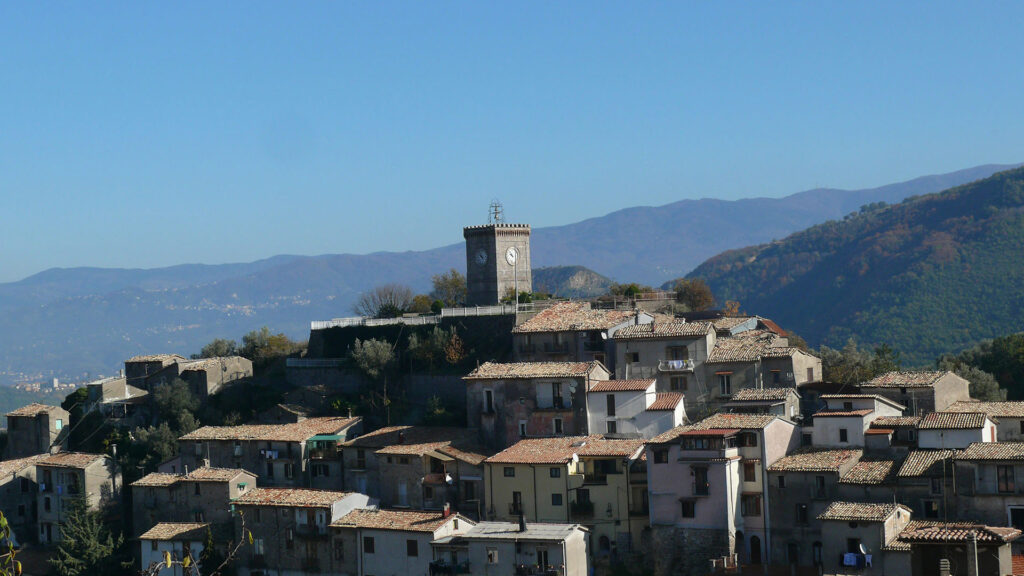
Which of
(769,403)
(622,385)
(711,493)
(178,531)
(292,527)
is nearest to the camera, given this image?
(711,493)

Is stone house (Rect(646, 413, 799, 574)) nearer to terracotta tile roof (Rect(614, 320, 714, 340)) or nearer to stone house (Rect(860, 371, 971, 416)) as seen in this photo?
stone house (Rect(860, 371, 971, 416))

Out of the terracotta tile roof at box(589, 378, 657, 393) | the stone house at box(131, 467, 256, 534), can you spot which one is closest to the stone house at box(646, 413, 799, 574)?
the terracotta tile roof at box(589, 378, 657, 393)

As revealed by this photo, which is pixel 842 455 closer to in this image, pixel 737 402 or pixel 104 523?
pixel 737 402

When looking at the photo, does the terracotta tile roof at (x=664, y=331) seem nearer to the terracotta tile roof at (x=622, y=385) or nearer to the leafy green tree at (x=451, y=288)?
the terracotta tile roof at (x=622, y=385)

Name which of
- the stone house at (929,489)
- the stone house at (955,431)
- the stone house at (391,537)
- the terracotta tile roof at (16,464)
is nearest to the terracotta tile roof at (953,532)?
the stone house at (929,489)

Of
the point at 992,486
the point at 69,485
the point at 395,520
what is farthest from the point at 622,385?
the point at 69,485

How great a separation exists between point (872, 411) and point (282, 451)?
86.5ft

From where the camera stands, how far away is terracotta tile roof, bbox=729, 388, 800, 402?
159ft

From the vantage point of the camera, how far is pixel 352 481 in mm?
54969

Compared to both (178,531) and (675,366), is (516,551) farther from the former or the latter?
(178,531)

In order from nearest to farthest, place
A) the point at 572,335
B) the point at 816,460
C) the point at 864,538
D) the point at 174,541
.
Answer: the point at 864,538 → the point at 816,460 → the point at 174,541 → the point at 572,335

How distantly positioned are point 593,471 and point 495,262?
24.2m

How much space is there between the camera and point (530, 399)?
52.6m

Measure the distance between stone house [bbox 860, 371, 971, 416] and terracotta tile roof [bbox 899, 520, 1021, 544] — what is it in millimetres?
9008
